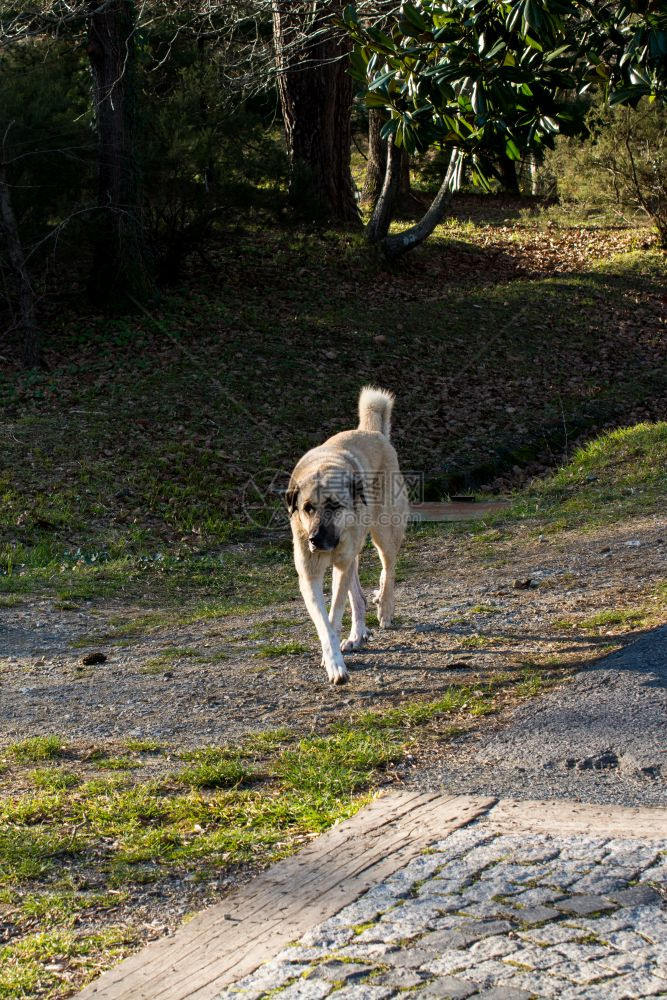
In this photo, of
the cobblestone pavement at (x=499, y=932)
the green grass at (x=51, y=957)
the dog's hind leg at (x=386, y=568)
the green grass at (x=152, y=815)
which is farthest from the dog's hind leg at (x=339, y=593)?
the green grass at (x=51, y=957)

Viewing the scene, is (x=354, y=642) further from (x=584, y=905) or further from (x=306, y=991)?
(x=306, y=991)

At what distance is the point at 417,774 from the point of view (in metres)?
4.83

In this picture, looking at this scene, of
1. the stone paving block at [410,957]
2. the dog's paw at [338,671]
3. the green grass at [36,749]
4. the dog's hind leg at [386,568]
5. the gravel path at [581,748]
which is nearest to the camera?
the stone paving block at [410,957]

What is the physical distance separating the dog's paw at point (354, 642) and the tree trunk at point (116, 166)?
997 centimetres

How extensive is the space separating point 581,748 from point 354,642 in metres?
2.32

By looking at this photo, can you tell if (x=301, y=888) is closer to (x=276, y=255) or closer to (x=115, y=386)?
(x=115, y=386)

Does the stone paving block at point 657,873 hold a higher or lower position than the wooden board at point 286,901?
higher

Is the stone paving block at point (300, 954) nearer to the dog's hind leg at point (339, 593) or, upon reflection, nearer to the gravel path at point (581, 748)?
the gravel path at point (581, 748)

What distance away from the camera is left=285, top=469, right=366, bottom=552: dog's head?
6.22 m

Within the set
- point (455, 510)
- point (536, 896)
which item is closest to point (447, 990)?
point (536, 896)

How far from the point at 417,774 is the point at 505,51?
4168 millimetres

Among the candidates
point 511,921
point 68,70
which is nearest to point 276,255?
point 68,70

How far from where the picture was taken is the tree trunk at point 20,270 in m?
13.9

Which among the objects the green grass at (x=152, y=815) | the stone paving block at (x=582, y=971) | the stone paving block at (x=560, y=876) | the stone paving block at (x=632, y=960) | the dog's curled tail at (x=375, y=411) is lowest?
the green grass at (x=152, y=815)
